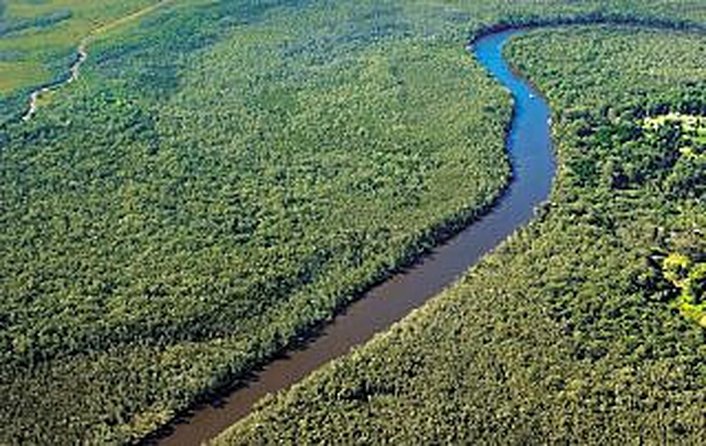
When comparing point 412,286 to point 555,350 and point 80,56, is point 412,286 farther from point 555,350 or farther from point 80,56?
point 80,56

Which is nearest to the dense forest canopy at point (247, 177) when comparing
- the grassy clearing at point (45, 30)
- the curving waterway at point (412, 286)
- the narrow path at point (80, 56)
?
the grassy clearing at point (45, 30)

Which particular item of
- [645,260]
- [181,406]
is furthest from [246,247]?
[645,260]

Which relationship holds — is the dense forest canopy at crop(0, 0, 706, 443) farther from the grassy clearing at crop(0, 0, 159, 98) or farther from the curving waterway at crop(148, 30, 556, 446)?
the curving waterway at crop(148, 30, 556, 446)

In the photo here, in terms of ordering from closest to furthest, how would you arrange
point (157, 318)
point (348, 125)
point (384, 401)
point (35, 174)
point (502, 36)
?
1. point (384, 401)
2. point (157, 318)
3. point (35, 174)
4. point (348, 125)
5. point (502, 36)

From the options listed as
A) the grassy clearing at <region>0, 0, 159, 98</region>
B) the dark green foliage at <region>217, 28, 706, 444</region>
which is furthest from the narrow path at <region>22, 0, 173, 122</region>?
the dark green foliage at <region>217, 28, 706, 444</region>

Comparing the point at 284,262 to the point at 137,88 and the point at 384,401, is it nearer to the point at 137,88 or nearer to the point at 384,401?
the point at 384,401

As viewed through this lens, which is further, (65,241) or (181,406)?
(65,241)

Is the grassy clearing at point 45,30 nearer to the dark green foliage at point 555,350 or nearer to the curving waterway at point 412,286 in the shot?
the curving waterway at point 412,286
